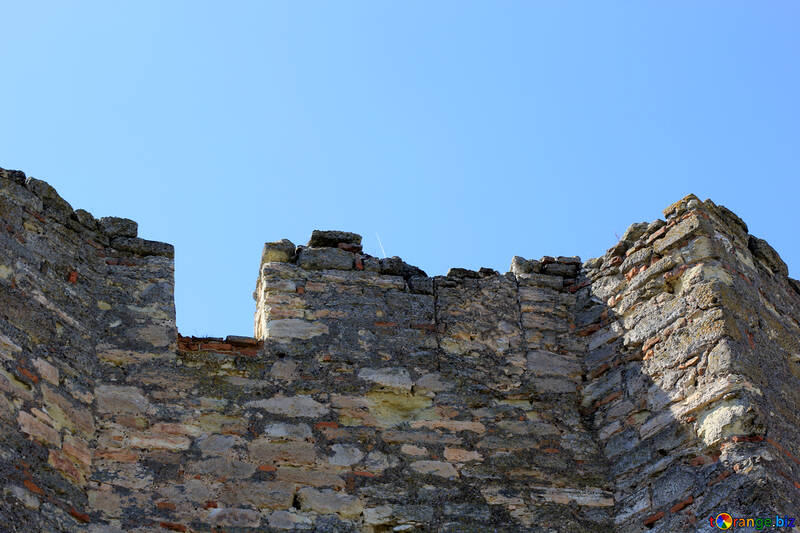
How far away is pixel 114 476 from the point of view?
21.9 ft

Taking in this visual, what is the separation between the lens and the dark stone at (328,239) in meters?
8.07

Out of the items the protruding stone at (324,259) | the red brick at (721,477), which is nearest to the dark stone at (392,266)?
the protruding stone at (324,259)

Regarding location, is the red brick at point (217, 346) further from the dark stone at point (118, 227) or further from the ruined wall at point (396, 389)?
the dark stone at point (118, 227)

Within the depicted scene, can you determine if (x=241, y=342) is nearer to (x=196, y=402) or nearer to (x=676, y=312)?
(x=196, y=402)

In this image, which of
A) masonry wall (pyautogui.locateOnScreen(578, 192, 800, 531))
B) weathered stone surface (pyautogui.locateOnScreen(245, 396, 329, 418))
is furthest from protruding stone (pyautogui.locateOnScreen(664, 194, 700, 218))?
weathered stone surface (pyautogui.locateOnScreen(245, 396, 329, 418))

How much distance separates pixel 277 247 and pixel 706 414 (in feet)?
8.80

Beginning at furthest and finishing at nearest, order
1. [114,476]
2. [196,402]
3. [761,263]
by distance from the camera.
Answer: [761,263] < [196,402] < [114,476]

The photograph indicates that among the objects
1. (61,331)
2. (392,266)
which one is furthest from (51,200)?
(392,266)

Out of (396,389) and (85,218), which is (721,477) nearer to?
(396,389)

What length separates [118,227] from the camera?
7.76 metres

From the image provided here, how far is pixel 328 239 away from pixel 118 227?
1255 millimetres

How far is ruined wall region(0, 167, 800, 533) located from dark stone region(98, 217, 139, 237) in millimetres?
25

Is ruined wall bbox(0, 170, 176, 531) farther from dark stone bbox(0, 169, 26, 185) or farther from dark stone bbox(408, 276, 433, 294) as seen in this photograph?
dark stone bbox(408, 276, 433, 294)

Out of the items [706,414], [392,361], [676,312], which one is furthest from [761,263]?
[392,361]
